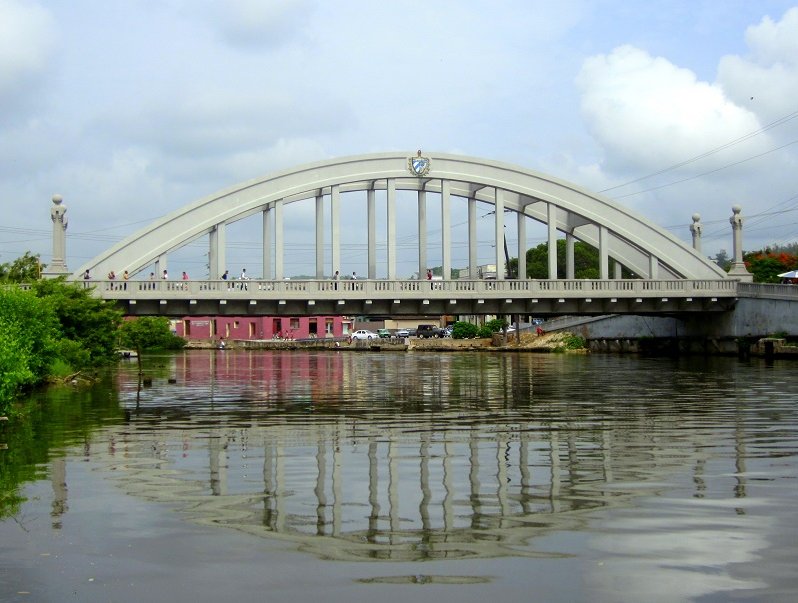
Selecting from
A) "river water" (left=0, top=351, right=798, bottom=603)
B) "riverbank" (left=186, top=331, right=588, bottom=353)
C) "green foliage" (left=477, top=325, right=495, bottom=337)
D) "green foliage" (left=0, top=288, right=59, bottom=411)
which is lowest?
"river water" (left=0, top=351, right=798, bottom=603)

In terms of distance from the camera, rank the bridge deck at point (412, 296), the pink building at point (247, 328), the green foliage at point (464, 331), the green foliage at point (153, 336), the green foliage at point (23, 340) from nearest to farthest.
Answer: the green foliage at point (23, 340) < the bridge deck at point (412, 296) < the green foliage at point (153, 336) < the green foliage at point (464, 331) < the pink building at point (247, 328)

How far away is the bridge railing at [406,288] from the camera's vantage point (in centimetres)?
5391

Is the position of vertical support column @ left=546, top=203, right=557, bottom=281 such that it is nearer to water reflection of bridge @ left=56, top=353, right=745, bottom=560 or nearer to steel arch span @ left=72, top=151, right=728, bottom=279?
steel arch span @ left=72, top=151, right=728, bottom=279

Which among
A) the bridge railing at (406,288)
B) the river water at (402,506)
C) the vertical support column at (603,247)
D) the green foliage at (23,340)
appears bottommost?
the river water at (402,506)

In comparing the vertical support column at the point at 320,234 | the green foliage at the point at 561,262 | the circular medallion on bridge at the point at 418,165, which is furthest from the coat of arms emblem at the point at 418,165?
the green foliage at the point at 561,262

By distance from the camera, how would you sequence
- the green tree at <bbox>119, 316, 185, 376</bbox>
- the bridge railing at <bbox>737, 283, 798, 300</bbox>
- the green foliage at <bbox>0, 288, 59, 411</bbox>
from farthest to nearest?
the green tree at <bbox>119, 316, 185, 376</bbox> < the bridge railing at <bbox>737, 283, 798, 300</bbox> < the green foliage at <bbox>0, 288, 59, 411</bbox>

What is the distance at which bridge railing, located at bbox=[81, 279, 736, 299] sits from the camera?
2122 inches

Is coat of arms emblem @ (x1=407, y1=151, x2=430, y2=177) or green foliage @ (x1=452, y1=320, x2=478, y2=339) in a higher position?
coat of arms emblem @ (x1=407, y1=151, x2=430, y2=177)

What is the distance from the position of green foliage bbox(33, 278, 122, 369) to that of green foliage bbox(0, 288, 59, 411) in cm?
298

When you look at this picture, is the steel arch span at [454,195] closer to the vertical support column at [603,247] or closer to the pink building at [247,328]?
the vertical support column at [603,247]

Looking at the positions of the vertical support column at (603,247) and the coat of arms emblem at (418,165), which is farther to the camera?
the vertical support column at (603,247)

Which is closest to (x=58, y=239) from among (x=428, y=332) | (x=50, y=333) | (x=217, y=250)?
(x=217, y=250)

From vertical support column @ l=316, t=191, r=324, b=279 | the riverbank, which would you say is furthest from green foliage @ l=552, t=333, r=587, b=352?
vertical support column @ l=316, t=191, r=324, b=279

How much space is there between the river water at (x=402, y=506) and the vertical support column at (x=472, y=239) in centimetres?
4201
